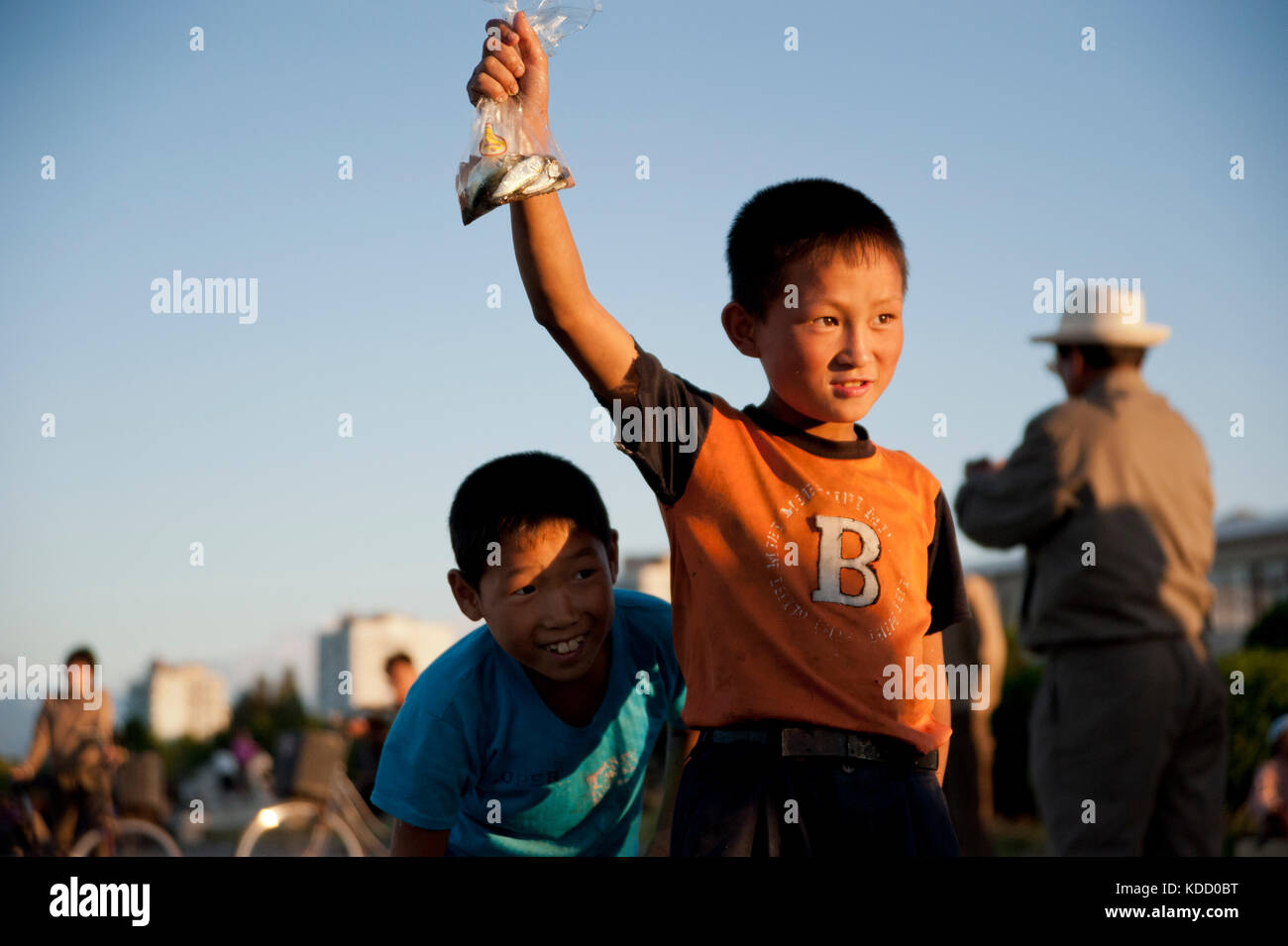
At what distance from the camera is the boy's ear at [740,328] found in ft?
6.76

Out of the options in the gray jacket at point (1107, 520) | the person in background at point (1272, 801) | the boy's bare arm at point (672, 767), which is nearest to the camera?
the boy's bare arm at point (672, 767)

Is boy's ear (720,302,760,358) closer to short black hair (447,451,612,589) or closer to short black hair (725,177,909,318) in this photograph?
short black hair (725,177,909,318)

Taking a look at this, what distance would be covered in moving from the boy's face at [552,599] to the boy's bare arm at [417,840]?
371mm

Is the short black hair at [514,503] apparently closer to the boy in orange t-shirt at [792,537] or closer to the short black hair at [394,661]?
the boy in orange t-shirt at [792,537]

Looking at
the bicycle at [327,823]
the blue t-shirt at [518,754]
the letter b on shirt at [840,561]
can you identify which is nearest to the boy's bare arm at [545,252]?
the letter b on shirt at [840,561]

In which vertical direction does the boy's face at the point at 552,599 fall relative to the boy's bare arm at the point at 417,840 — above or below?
above

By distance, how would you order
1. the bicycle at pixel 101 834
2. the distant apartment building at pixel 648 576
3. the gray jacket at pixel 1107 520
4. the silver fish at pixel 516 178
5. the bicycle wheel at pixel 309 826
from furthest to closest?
the distant apartment building at pixel 648 576, the bicycle wheel at pixel 309 826, the bicycle at pixel 101 834, the gray jacket at pixel 1107 520, the silver fish at pixel 516 178

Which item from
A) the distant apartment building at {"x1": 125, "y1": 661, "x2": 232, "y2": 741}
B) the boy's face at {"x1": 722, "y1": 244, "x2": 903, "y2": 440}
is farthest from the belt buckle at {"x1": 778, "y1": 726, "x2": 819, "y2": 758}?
the distant apartment building at {"x1": 125, "y1": 661, "x2": 232, "y2": 741}

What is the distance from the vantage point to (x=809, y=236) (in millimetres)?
1969

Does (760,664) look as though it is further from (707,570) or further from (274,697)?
(274,697)

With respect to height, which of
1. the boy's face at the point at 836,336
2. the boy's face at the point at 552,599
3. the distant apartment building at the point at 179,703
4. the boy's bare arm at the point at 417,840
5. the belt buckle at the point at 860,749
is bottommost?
the distant apartment building at the point at 179,703

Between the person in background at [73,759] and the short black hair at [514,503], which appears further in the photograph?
the person in background at [73,759]
